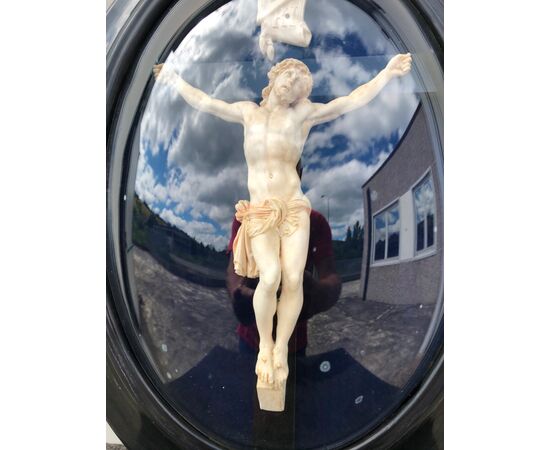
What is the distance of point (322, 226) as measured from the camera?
244cm

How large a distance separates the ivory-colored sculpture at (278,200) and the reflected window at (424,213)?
37 cm

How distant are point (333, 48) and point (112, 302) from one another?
4.28 feet

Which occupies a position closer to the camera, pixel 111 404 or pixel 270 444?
pixel 270 444

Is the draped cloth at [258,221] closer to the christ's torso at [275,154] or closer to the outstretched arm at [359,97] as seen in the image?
the christ's torso at [275,154]

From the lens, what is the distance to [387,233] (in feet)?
7.98

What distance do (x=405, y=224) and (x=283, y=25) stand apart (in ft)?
2.78

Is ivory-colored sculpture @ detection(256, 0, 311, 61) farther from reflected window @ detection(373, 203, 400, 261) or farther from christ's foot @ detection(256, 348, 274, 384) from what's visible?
christ's foot @ detection(256, 348, 274, 384)

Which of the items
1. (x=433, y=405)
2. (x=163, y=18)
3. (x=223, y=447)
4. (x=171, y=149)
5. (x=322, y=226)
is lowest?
(x=223, y=447)

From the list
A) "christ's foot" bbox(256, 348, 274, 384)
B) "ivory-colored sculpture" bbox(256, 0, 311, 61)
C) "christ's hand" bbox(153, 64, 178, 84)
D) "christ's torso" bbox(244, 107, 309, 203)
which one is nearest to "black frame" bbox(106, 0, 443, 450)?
"christ's hand" bbox(153, 64, 178, 84)

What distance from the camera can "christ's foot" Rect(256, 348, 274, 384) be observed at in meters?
2.45

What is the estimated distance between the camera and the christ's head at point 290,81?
242cm

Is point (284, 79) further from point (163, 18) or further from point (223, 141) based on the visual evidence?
point (163, 18)

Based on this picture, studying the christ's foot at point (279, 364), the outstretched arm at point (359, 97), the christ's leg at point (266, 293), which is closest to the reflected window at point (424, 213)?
the outstretched arm at point (359, 97)

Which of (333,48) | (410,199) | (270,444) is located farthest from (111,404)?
(333,48)
